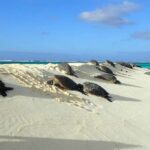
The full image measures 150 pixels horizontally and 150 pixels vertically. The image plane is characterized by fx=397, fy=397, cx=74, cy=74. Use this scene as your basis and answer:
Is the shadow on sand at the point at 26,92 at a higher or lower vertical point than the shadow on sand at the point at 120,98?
higher

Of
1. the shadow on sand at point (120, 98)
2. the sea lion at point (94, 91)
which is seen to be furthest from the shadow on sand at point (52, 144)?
the shadow on sand at point (120, 98)

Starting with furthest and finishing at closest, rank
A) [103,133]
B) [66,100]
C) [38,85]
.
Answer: [38,85]
[66,100]
[103,133]

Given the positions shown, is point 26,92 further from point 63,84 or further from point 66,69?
point 66,69

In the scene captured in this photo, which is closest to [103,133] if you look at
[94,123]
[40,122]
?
[94,123]

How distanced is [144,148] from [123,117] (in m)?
3.45

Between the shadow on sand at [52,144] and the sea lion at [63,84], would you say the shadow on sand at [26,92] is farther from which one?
the shadow on sand at [52,144]

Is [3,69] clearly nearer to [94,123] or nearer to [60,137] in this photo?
[94,123]

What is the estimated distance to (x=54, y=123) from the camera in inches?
432

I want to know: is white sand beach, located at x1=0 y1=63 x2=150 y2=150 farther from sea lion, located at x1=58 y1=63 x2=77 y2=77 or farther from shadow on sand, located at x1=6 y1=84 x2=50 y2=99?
sea lion, located at x1=58 y1=63 x2=77 y2=77

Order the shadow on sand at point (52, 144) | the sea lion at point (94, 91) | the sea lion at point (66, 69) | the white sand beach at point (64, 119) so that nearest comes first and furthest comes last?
the shadow on sand at point (52, 144), the white sand beach at point (64, 119), the sea lion at point (94, 91), the sea lion at point (66, 69)

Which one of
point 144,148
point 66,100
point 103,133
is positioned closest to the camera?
point 144,148

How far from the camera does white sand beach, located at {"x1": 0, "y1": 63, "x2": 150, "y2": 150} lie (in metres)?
9.38

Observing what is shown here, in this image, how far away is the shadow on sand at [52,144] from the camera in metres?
8.70

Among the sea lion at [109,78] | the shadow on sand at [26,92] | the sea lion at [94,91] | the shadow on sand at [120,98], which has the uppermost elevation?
the shadow on sand at [26,92]
